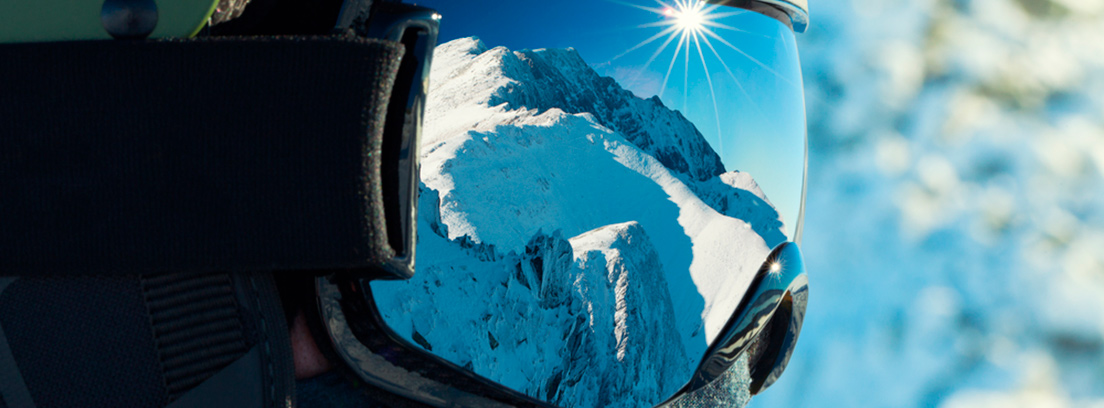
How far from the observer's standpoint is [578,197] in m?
0.78

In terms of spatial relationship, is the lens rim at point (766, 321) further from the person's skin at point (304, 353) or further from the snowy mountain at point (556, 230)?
the person's skin at point (304, 353)

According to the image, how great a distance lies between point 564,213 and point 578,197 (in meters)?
0.02

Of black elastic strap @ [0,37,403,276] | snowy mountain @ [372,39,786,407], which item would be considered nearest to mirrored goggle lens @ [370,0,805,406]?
snowy mountain @ [372,39,786,407]

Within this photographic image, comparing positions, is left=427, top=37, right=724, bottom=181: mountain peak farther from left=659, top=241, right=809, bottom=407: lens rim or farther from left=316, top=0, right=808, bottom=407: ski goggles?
left=659, top=241, right=809, bottom=407: lens rim

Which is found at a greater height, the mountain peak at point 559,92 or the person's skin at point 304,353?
the mountain peak at point 559,92

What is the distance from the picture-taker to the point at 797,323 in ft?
3.81

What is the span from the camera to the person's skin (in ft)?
2.53

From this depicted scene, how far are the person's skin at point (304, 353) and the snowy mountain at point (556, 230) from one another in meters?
0.10

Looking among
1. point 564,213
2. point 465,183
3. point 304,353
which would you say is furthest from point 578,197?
point 304,353

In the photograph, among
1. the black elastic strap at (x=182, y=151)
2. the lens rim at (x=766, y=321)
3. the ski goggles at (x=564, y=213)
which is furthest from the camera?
the lens rim at (x=766, y=321)

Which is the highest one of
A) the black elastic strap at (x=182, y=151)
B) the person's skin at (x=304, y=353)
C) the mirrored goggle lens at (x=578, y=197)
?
the mirrored goggle lens at (x=578, y=197)

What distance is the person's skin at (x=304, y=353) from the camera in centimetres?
77

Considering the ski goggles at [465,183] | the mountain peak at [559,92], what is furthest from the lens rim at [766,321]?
the mountain peak at [559,92]

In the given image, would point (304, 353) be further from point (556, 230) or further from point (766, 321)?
point (766, 321)
